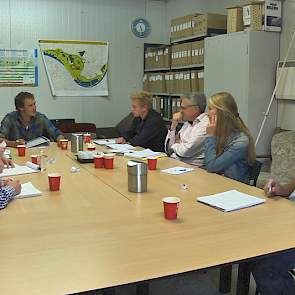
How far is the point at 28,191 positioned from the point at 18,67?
12.5ft

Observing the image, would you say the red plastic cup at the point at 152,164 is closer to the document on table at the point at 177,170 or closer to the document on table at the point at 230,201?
the document on table at the point at 177,170

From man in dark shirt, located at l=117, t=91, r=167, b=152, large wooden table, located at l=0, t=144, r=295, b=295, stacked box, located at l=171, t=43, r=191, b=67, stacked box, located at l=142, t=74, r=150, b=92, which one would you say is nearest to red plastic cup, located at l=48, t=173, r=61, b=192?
large wooden table, located at l=0, t=144, r=295, b=295

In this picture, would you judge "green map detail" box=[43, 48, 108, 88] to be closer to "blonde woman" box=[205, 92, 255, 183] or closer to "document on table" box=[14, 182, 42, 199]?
"blonde woman" box=[205, 92, 255, 183]

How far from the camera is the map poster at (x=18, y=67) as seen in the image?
5.45 metres

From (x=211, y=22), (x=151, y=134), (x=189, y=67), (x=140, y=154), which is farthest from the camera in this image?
(x=189, y=67)

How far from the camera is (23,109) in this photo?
4082 mm

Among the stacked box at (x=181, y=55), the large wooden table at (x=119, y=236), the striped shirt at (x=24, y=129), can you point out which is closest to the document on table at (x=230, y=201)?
the large wooden table at (x=119, y=236)

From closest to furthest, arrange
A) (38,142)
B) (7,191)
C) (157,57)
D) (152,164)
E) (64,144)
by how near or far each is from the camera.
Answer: (7,191) → (152,164) → (64,144) → (38,142) → (157,57)

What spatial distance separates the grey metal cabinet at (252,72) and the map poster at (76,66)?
7.08 ft

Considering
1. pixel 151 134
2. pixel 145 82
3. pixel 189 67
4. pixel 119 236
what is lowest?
pixel 119 236

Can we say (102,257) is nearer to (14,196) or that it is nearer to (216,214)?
(216,214)

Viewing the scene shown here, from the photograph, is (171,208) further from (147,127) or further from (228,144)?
(147,127)

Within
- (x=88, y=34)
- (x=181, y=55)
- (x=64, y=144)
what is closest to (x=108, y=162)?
(x=64, y=144)

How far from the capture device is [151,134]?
399cm
